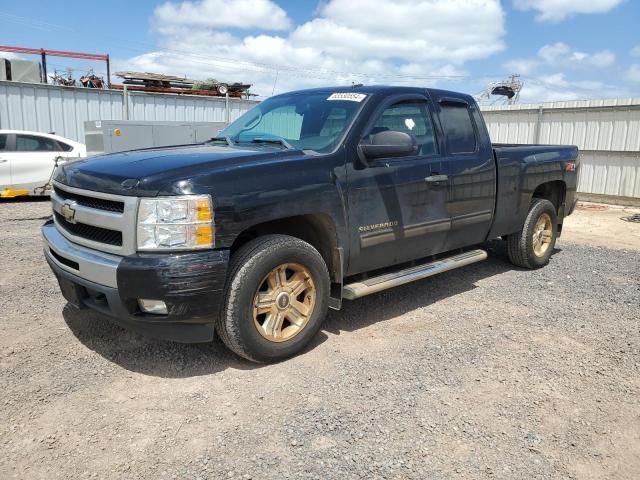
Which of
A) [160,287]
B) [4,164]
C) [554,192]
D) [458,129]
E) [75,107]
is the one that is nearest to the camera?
[160,287]

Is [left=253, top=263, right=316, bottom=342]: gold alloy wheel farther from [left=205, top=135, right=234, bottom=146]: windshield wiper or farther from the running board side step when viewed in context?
[left=205, top=135, right=234, bottom=146]: windshield wiper

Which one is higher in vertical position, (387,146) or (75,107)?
(75,107)

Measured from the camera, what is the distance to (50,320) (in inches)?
174

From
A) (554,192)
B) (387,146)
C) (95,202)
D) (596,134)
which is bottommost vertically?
(554,192)

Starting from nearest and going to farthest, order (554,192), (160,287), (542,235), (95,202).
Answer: (160,287)
(95,202)
(542,235)
(554,192)

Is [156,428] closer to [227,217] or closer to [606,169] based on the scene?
[227,217]

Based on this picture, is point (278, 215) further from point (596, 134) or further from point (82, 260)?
point (596, 134)

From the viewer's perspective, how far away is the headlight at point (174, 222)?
314 cm

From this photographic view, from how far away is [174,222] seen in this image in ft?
10.3

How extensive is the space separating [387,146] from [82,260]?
7.25 feet

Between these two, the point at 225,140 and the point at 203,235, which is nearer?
the point at 203,235

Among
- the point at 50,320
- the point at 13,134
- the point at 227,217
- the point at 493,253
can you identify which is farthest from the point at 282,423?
the point at 13,134

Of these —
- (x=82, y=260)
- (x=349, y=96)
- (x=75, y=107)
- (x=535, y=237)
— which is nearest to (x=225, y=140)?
(x=349, y=96)

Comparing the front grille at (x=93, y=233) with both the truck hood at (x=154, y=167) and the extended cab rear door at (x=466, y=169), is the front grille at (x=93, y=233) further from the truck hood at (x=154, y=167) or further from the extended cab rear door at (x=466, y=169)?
the extended cab rear door at (x=466, y=169)
